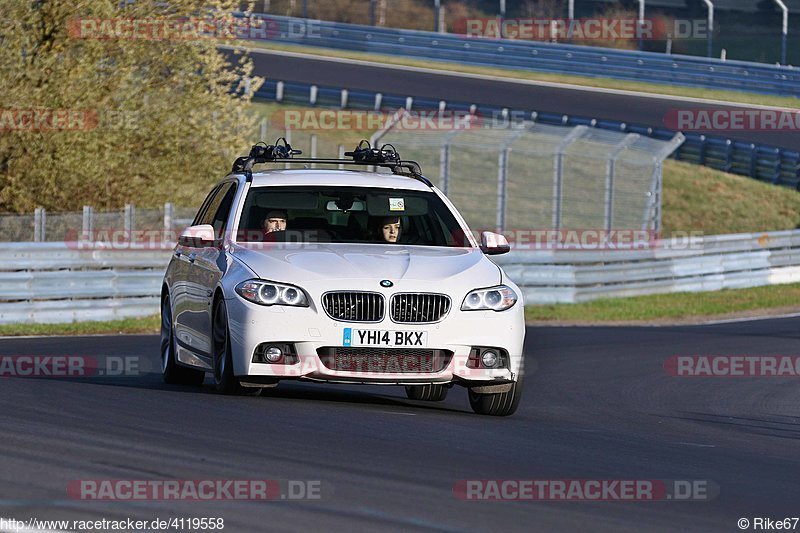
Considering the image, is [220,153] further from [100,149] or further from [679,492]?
[679,492]

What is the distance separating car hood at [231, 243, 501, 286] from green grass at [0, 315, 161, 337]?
30.3 feet

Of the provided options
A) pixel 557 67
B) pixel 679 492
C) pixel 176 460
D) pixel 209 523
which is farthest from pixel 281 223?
pixel 557 67

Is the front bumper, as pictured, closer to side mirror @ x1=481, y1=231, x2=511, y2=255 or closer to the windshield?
side mirror @ x1=481, y1=231, x2=511, y2=255

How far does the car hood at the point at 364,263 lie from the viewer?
10.1 metres

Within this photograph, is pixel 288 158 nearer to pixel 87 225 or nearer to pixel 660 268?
pixel 87 225

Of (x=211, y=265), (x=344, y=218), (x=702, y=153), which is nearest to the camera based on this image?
(x=211, y=265)

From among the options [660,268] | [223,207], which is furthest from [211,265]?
[660,268]

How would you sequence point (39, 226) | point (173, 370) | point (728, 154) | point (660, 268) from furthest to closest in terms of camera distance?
1. point (728, 154)
2. point (660, 268)
3. point (39, 226)
4. point (173, 370)

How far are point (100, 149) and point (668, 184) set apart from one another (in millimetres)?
16552

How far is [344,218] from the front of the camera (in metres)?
11.4

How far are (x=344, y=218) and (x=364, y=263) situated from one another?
111 cm

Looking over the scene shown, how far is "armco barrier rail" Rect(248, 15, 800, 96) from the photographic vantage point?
40000mm

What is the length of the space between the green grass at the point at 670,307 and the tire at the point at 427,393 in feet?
41.4

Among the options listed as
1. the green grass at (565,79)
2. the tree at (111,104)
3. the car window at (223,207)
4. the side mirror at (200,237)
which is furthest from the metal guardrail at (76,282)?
the green grass at (565,79)
